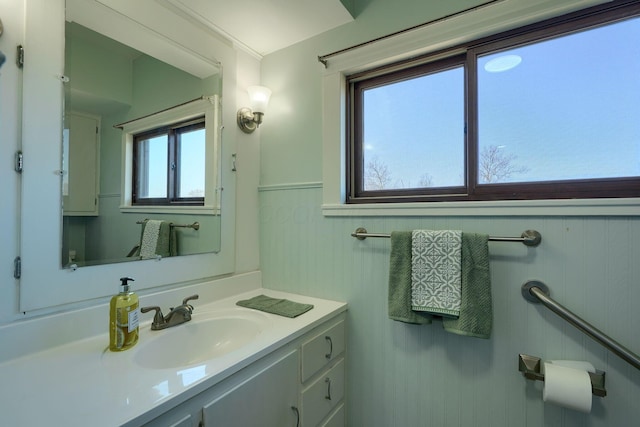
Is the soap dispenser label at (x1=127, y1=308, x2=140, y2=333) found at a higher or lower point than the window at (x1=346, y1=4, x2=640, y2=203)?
lower

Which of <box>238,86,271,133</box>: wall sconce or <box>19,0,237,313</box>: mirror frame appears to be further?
<box>238,86,271,133</box>: wall sconce

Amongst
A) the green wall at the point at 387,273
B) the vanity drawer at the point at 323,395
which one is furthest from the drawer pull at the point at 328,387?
the green wall at the point at 387,273

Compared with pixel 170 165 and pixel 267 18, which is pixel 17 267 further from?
pixel 267 18

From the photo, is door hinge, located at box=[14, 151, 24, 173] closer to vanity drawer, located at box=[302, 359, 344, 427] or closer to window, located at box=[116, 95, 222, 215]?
window, located at box=[116, 95, 222, 215]

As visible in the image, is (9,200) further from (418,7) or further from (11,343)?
(418,7)

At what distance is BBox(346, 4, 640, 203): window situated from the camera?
3.43ft

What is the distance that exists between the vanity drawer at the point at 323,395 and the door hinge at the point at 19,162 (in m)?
1.26

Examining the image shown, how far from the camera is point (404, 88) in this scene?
1.46 meters

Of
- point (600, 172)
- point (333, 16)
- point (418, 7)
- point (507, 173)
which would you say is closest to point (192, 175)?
point (333, 16)

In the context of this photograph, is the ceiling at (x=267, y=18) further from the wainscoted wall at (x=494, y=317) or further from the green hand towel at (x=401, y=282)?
the green hand towel at (x=401, y=282)

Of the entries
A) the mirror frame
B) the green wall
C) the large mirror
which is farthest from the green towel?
the green wall

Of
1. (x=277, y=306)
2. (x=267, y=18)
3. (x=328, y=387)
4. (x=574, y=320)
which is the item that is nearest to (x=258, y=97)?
(x=267, y=18)

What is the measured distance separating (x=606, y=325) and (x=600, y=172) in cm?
55

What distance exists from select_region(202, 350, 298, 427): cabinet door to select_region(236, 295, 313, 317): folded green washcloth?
0.22 metres
